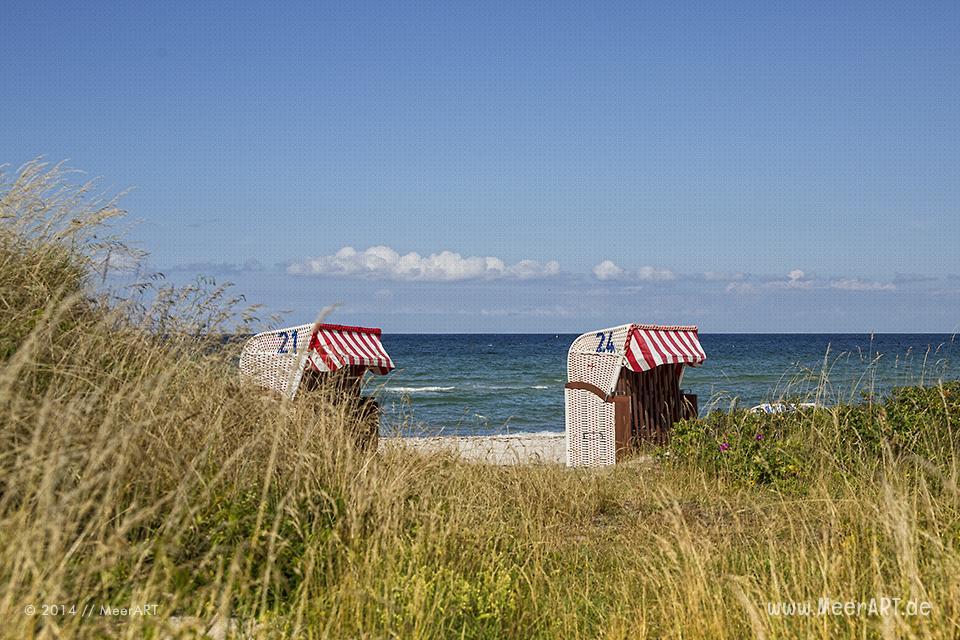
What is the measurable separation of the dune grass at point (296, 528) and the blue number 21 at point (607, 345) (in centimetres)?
394

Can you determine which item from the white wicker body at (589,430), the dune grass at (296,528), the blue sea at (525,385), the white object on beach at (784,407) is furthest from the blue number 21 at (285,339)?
the white object on beach at (784,407)

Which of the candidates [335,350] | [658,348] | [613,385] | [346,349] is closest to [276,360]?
[335,350]

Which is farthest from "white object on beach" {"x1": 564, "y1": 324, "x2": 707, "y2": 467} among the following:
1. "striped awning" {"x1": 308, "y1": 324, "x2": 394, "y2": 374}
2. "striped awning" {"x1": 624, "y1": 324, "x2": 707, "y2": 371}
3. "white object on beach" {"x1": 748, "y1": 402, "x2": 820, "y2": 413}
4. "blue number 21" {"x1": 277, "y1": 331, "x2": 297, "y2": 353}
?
"blue number 21" {"x1": 277, "y1": 331, "x2": 297, "y2": 353}

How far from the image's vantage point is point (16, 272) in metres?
5.06

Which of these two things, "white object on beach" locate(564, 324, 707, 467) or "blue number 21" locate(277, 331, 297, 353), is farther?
"white object on beach" locate(564, 324, 707, 467)

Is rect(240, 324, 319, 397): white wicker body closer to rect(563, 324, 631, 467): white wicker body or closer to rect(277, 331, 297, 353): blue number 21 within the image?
rect(277, 331, 297, 353): blue number 21

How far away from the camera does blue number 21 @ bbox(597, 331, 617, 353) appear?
35.6ft

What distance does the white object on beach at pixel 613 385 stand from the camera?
1070cm

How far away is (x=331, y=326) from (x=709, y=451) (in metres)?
4.14

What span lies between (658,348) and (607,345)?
0.61 m

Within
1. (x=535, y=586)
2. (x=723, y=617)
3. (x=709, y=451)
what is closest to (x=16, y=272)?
(x=535, y=586)

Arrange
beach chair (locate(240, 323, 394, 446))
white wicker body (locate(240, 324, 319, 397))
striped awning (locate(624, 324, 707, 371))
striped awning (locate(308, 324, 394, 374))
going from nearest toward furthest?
white wicker body (locate(240, 324, 319, 397)) < beach chair (locate(240, 323, 394, 446)) < striped awning (locate(308, 324, 394, 374)) < striped awning (locate(624, 324, 707, 371))

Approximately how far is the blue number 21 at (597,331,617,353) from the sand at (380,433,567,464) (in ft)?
4.67

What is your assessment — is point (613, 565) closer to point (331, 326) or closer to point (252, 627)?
point (252, 627)
